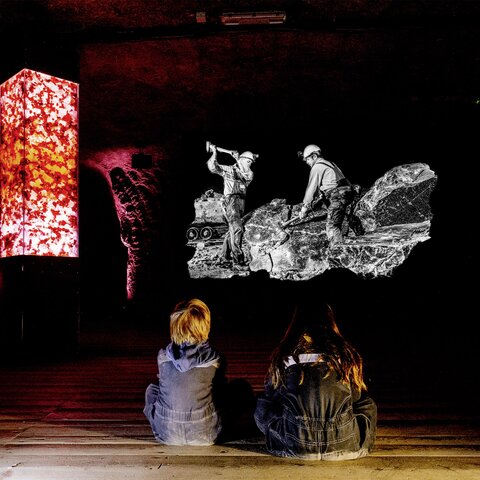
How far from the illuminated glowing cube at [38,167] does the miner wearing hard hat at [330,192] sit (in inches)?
164

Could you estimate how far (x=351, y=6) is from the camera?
5.61 m

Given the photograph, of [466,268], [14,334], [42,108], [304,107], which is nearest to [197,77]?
[304,107]

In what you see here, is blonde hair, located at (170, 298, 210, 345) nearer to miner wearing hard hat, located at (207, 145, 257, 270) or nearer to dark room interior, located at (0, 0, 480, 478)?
dark room interior, located at (0, 0, 480, 478)

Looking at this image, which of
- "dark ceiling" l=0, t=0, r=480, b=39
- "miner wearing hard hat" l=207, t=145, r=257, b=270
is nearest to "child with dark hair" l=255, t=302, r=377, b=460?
"dark ceiling" l=0, t=0, r=480, b=39

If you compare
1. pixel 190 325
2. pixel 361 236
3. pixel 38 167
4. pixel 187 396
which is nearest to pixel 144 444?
pixel 187 396

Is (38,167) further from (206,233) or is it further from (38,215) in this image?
(206,233)

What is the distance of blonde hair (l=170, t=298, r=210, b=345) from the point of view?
2588mm

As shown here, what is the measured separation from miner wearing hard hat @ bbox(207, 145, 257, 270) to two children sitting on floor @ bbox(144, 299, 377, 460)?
21.0 ft

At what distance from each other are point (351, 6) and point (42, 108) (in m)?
3.47

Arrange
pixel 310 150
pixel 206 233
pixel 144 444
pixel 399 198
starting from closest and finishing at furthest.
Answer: pixel 144 444 → pixel 399 198 → pixel 310 150 → pixel 206 233

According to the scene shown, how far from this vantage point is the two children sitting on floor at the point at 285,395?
94.7 inches

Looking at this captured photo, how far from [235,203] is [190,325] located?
266 inches

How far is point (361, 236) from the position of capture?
8.66 metres

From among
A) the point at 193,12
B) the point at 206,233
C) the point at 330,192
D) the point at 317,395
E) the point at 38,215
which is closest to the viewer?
the point at 317,395
